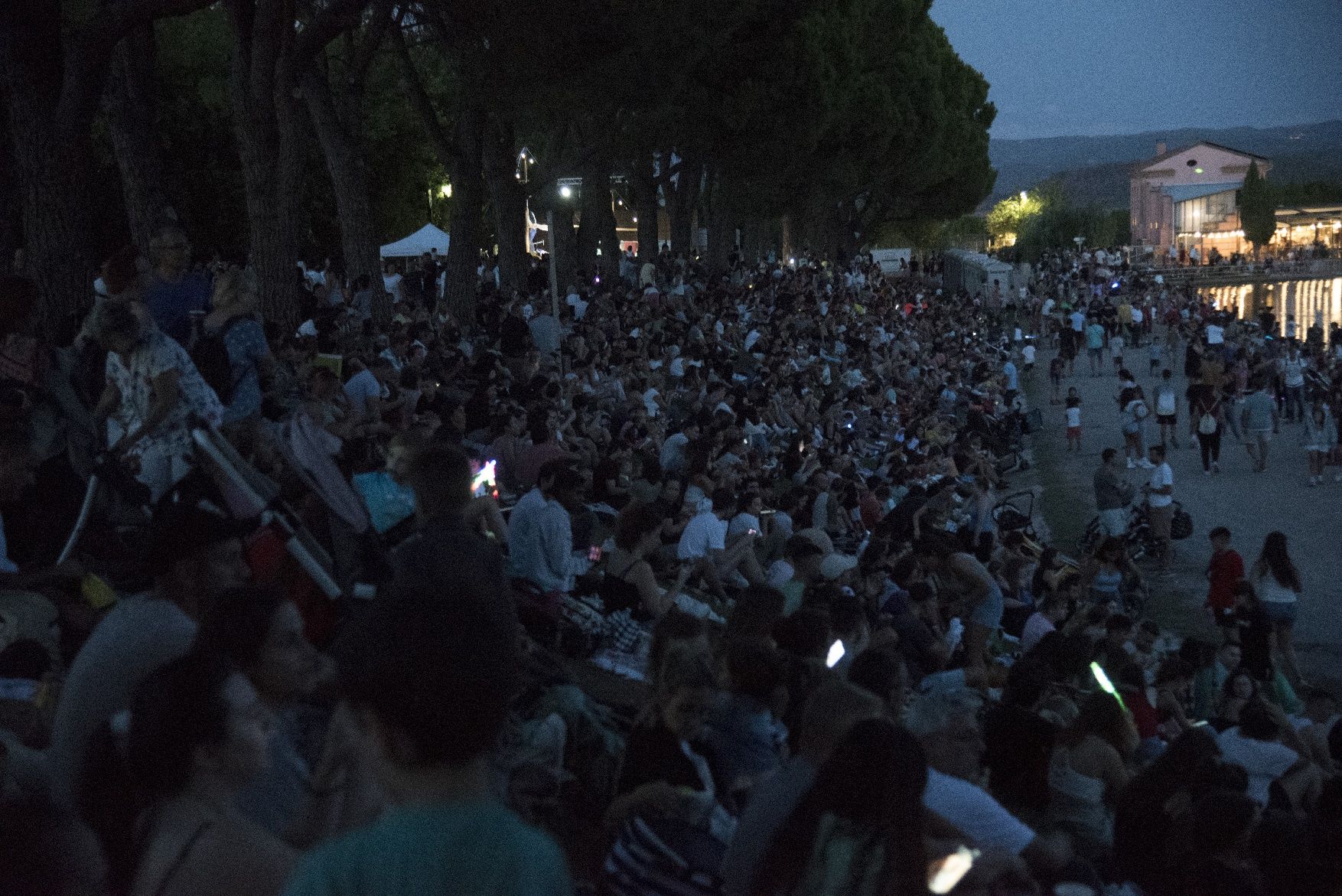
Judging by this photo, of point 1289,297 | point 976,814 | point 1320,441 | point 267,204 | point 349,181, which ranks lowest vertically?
point 1289,297

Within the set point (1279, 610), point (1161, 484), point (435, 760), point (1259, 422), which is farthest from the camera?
point (1259, 422)

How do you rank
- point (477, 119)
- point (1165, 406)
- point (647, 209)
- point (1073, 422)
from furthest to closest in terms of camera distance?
point (647, 209)
point (1073, 422)
point (1165, 406)
point (477, 119)

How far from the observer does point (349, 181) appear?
19359 millimetres

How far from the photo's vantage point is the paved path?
15.8 m

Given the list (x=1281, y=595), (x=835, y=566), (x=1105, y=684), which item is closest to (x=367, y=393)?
(x=835, y=566)

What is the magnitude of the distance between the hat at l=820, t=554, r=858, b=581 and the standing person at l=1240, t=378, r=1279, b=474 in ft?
47.3

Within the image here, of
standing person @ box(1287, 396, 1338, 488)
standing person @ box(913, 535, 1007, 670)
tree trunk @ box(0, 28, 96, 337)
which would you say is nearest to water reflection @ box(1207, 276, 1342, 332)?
standing person @ box(1287, 396, 1338, 488)

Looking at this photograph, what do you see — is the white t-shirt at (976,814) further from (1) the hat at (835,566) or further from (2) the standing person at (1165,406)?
(2) the standing person at (1165,406)

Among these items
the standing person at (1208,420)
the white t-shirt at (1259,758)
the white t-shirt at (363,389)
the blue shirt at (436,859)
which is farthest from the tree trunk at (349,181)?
the blue shirt at (436,859)

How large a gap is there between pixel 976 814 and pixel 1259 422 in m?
20.5

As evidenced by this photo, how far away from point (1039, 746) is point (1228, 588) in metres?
9.36

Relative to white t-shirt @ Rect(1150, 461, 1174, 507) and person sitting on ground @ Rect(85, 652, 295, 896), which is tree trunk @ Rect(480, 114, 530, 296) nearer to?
white t-shirt @ Rect(1150, 461, 1174, 507)

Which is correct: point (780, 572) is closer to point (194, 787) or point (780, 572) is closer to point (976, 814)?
point (976, 814)

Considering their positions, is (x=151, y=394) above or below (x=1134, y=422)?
above
